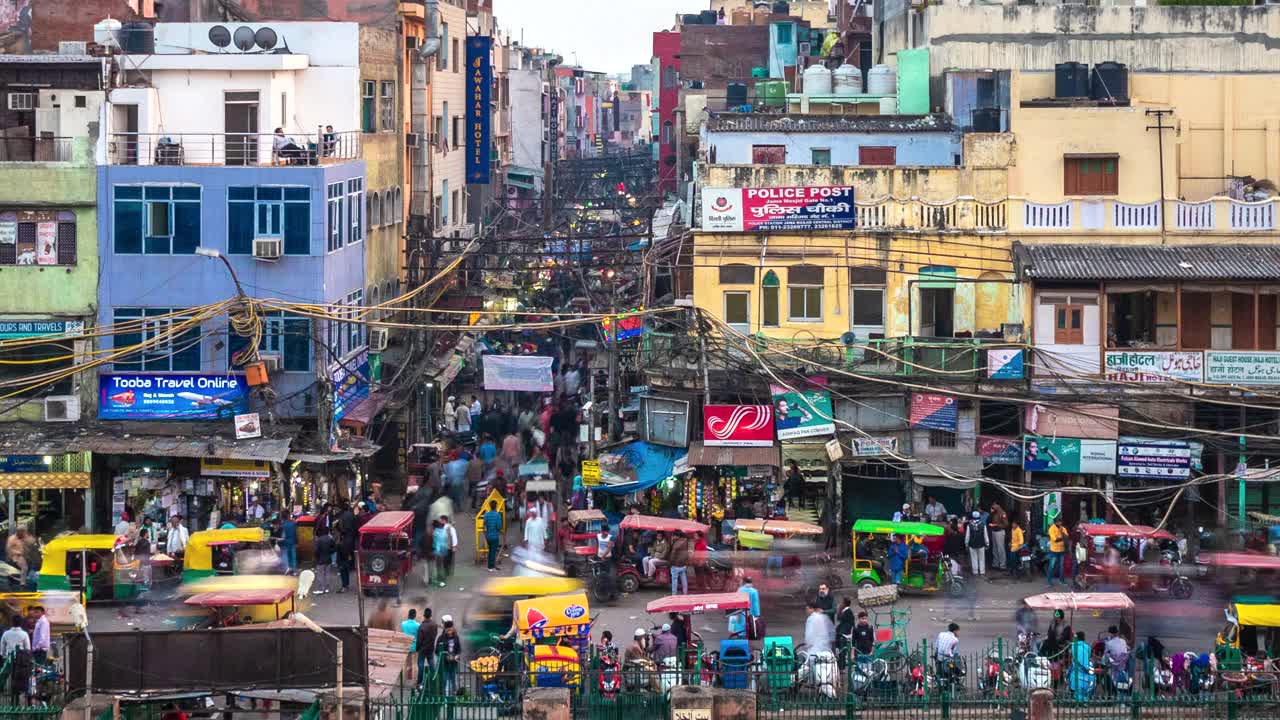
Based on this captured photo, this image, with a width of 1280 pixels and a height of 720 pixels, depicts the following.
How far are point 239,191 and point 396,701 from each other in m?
16.0

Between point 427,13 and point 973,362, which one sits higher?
point 427,13

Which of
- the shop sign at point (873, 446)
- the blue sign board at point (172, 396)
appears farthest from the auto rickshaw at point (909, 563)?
the blue sign board at point (172, 396)

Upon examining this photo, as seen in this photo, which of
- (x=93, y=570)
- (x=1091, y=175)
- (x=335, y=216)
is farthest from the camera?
(x=335, y=216)

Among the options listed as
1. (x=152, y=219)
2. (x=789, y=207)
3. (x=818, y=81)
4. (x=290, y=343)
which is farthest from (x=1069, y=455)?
(x=152, y=219)

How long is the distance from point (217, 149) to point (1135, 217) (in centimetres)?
1805

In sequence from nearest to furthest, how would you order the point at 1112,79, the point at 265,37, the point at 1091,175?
the point at 1091,175 < the point at 1112,79 < the point at 265,37

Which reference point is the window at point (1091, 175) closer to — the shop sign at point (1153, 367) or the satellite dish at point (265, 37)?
the shop sign at point (1153, 367)

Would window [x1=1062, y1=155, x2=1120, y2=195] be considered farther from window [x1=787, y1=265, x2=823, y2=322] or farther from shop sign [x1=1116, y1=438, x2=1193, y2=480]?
shop sign [x1=1116, y1=438, x2=1193, y2=480]

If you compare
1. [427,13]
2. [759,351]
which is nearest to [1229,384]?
[759,351]

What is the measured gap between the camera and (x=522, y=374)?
43.8m

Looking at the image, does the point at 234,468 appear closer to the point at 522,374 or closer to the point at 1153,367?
the point at 522,374

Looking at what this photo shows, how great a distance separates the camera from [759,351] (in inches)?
1539

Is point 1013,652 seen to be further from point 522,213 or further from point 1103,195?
point 522,213

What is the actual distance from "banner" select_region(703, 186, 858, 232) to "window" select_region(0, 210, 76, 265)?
12.2 metres
